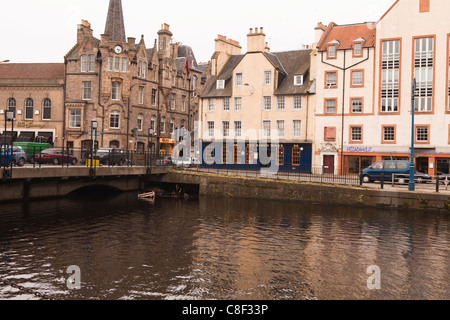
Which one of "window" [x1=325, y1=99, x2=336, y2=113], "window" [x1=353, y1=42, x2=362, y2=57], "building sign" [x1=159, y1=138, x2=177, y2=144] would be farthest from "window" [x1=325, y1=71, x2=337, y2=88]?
"building sign" [x1=159, y1=138, x2=177, y2=144]

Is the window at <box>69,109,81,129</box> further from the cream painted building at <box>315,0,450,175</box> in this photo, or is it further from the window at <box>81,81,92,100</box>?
the cream painted building at <box>315,0,450,175</box>

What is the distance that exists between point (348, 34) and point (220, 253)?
3779 centimetres

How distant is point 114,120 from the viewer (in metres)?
57.4

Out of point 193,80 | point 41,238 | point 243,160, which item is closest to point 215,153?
point 243,160

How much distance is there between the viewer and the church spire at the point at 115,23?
5866 centimetres

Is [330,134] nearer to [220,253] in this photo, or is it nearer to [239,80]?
[239,80]

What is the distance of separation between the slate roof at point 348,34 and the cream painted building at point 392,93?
112 mm

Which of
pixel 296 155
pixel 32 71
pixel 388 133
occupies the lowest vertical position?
pixel 296 155

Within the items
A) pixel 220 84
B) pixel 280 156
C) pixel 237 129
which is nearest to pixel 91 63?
pixel 220 84

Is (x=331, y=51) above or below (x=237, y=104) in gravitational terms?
above

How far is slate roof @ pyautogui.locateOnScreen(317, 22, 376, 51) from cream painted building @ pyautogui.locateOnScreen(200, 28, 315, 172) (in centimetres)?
388

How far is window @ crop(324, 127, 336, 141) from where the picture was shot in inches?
1918

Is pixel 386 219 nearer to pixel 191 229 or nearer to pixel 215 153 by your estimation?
pixel 191 229

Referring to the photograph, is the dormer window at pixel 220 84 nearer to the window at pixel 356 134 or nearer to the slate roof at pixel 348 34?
the slate roof at pixel 348 34
